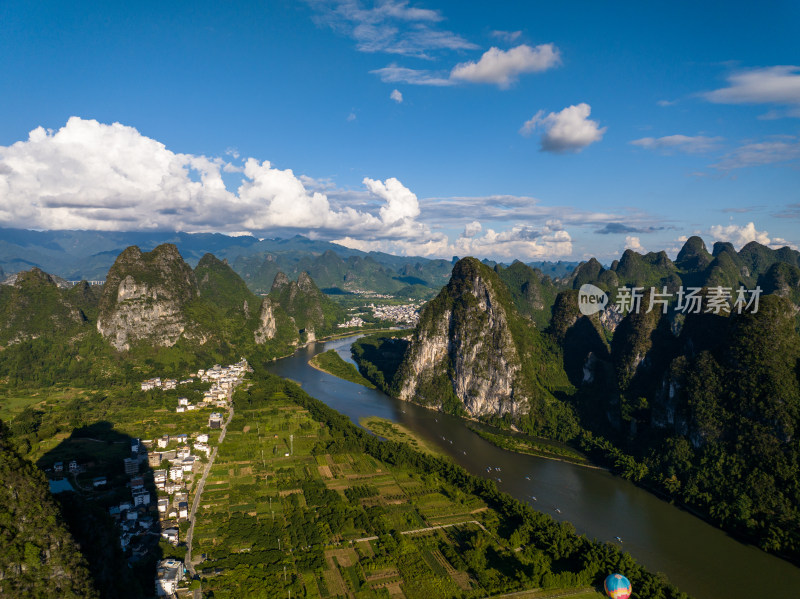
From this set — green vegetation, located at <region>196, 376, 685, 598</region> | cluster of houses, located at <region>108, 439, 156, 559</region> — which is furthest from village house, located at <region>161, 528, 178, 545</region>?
green vegetation, located at <region>196, 376, 685, 598</region>

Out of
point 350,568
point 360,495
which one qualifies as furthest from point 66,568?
point 360,495

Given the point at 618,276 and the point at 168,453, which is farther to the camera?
the point at 618,276

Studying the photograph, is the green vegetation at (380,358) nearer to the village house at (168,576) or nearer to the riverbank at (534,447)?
the riverbank at (534,447)

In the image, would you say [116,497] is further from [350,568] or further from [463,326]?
[463,326]

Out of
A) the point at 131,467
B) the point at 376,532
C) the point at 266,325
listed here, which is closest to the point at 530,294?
the point at 266,325

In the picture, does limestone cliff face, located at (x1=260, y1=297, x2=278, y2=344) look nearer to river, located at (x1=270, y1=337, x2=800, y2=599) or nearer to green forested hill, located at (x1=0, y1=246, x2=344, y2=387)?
green forested hill, located at (x1=0, y1=246, x2=344, y2=387)

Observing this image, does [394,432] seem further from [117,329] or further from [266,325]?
[266,325]
